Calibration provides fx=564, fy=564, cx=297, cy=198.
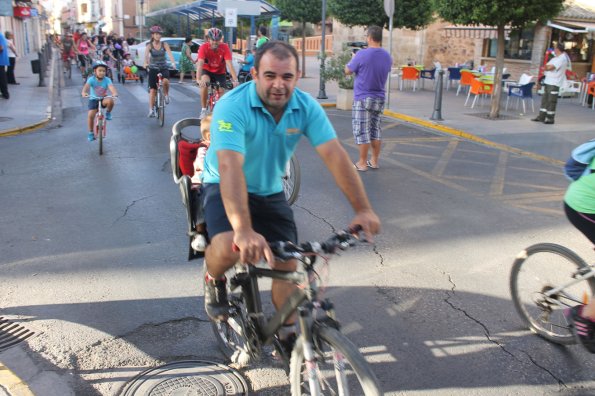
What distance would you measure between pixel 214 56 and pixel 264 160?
880cm

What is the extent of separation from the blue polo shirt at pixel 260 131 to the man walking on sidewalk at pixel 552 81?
11.2m

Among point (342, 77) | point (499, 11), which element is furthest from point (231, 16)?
point (499, 11)

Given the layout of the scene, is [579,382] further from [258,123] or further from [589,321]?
[258,123]

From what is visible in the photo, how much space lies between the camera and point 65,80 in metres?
23.0

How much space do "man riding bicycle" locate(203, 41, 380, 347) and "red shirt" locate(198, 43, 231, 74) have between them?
850 cm

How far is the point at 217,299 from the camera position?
3109 millimetres

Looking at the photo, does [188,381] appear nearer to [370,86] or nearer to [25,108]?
[370,86]

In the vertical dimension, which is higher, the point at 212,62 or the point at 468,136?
the point at 212,62

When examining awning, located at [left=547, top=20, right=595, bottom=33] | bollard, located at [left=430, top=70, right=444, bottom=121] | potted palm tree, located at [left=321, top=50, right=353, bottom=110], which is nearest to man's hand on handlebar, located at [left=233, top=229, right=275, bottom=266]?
bollard, located at [left=430, top=70, right=444, bottom=121]

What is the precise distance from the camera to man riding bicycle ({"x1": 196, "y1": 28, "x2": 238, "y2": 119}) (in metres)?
11.0

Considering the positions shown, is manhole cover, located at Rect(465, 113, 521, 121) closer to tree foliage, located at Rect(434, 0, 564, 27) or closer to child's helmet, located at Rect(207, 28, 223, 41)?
tree foliage, located at Rect(434, 0, 564, 27)

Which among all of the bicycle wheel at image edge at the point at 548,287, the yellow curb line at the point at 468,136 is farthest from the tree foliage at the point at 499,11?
the bicycle wheel at image edge at the point at 548,287

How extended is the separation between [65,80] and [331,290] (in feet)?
71.2

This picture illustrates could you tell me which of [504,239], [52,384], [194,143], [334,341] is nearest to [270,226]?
[334,341]
